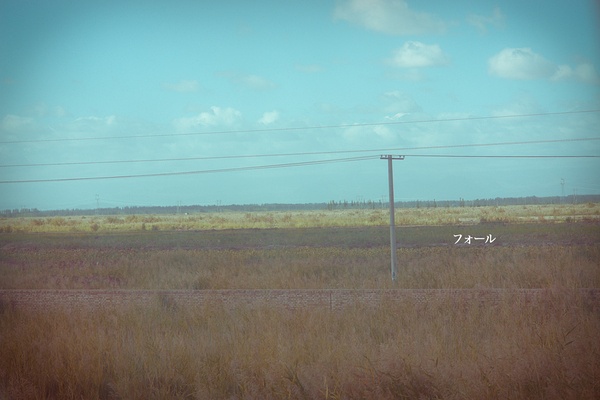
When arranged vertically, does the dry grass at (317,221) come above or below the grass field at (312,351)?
above

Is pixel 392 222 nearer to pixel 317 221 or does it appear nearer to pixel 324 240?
pixel 324 240

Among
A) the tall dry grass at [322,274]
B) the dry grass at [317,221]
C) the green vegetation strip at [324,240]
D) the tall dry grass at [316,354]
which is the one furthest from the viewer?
the dry grass at [317,221]

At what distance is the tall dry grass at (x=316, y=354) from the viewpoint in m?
8.57

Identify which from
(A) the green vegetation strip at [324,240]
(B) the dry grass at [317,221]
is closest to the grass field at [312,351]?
(A) the green vegetation strip at [324,240]

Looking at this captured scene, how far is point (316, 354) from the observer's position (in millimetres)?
10242

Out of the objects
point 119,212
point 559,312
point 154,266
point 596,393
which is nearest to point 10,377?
point 596,393

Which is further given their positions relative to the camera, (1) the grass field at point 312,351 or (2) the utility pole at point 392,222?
(2) the utility pole at point 392,222

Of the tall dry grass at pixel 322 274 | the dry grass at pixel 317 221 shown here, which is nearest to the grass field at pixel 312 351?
the tall dry grass at pixel 322 274

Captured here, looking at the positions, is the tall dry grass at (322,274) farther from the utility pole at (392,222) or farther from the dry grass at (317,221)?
the dry grass at (317,221)

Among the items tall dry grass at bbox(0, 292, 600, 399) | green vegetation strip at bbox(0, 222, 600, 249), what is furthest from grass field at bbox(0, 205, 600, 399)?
green vegetation strip at bbox(0, 222, 600, 249)

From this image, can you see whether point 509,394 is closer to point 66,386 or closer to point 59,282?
point 66,386

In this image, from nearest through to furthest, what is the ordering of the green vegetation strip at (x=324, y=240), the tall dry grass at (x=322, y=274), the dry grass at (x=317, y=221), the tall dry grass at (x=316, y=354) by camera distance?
1. the tall dry grass at (x=316, y=354)
2. the tall dry grass at (x=322, y=274)
3. the green vegetation strip at (x=324, y=240)
4. the dry grass at (x=317, y=221)

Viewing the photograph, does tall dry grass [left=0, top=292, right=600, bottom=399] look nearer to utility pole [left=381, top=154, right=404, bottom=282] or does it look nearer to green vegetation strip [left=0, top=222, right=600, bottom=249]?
utility pole [left=381, top=154, right=404, bottom=282]

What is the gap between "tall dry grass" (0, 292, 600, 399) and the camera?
8.57 metres
